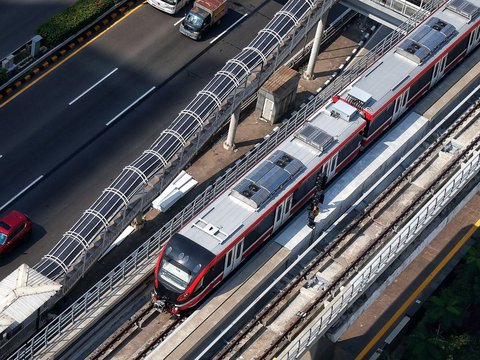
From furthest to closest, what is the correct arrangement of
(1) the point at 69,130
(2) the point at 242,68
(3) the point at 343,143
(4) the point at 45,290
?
1. (1) the point at 69,130
2. (2) the point at 242,68
3. (3) the point at 343,143
4. (4) the point at 45,290

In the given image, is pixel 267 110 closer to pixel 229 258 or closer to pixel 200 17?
pixel 200 17

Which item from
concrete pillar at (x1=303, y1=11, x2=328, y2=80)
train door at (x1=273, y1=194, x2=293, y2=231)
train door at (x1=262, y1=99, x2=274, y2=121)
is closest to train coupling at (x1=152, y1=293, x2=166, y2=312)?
train door at (x1=273, y1=194, x2=293, y2=231)

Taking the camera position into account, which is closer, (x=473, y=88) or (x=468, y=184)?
(x=468, y=184)

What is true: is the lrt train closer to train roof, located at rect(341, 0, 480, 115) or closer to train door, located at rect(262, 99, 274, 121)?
train roof, located at rect(341, 0, 480, 115)

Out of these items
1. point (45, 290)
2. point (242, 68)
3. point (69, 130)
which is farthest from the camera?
point (69, 130)

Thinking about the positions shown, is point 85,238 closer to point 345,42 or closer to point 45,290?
point 45,290

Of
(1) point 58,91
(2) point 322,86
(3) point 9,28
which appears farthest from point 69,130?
(2) point 322,86
